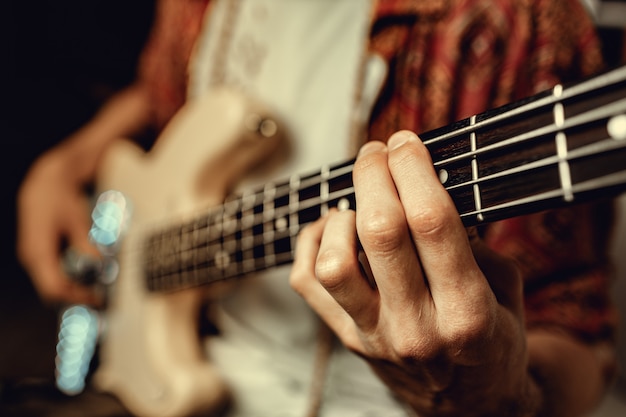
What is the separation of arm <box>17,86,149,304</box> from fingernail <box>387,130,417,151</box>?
812 mm

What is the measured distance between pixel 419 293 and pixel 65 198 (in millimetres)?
961

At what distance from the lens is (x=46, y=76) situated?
137cm

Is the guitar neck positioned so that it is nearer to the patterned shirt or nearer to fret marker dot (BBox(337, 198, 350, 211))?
fret marker dot (BBox(337, 198, 350, 211))

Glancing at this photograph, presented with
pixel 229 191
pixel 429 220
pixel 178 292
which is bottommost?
pixel 178 292

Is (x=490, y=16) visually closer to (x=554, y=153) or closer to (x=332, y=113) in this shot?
(x=332, y=113)

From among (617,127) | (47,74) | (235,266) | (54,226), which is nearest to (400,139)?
(617,127)

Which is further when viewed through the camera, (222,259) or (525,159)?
(222,259)

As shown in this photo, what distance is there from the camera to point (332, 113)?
63cm

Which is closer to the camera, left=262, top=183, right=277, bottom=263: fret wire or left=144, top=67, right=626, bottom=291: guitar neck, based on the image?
left=144, top=67, right=626, bottom=291: guitar neck

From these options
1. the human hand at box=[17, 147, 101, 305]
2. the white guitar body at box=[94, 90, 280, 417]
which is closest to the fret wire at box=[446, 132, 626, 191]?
the white guitar body at box=[94, 90, 280, 417]

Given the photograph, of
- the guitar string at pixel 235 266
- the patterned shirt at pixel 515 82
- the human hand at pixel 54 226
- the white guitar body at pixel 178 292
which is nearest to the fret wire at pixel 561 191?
the guitar string at pixel 235 266

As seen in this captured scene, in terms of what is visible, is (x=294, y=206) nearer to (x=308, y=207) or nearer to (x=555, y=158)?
(x=308, y=207)

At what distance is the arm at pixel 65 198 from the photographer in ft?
3.29

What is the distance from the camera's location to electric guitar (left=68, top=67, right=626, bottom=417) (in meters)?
0.25
